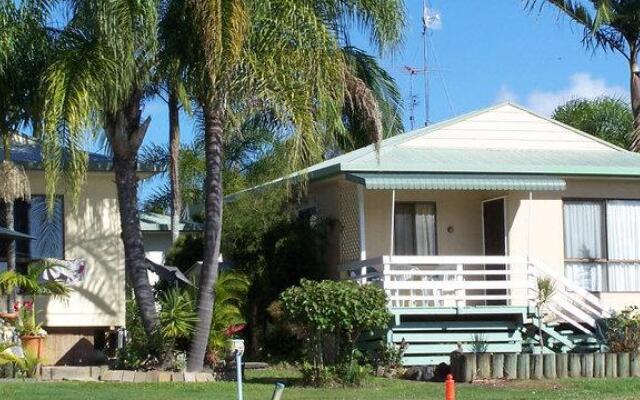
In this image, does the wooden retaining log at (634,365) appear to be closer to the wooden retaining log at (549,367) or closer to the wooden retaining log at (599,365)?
the wooden retaining log at (599,365)

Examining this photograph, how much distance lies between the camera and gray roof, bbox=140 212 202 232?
118 ft

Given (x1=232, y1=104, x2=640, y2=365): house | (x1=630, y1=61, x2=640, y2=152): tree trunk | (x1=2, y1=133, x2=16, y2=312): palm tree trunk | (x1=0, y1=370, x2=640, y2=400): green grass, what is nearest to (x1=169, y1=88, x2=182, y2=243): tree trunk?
(x1=232, y1=104, x2=640, y2=365): house

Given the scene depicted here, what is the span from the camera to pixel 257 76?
19188mm

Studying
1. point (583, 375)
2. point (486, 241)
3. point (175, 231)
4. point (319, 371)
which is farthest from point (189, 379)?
point (175, 231)

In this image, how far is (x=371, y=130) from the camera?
2084cm

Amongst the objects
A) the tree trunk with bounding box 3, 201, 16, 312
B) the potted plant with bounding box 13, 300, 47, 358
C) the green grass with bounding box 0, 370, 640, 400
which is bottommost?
the green grass with bounding box 0, 370, 640, 400

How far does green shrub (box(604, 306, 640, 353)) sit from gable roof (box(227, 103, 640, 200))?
3.22 m

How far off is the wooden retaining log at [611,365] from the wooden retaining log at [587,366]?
316 mm

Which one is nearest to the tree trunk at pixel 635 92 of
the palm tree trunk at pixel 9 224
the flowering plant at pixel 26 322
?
the palm tree trunk at pixel 9 224

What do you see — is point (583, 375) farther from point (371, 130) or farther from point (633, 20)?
point (633, 20)

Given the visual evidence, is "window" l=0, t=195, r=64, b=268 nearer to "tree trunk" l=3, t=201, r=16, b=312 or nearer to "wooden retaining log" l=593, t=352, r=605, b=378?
"tree trunk" l=3, t=201, r=16, b=312

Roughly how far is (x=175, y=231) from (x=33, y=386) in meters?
14.2

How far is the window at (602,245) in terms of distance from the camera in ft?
80.8

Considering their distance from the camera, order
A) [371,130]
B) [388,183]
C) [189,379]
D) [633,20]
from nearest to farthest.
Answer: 1. [189,379]
2. [371,130]
3. [388,183]
4. [633,20]
